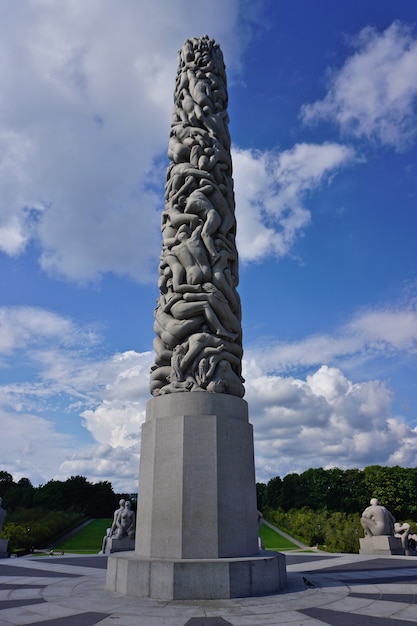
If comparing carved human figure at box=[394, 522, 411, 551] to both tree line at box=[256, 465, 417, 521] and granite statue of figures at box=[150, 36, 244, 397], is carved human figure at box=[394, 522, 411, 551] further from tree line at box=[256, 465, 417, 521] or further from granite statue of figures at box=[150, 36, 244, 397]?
tree line at box=[256, 465, 417, 521]

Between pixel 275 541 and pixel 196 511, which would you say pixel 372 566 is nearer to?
pixel 196 511

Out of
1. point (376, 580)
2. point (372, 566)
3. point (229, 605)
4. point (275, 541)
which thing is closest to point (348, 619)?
point (229, 605)

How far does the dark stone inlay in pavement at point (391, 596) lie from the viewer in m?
8.18

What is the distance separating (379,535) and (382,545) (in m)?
0.45

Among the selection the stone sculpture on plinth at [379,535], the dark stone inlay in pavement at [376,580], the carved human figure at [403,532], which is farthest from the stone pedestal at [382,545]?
the dark stone inlay in pavement at [376,580]

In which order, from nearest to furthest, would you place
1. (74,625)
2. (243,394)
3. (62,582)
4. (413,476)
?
(74,625) → (62,582) → (243,394) → (413,476)

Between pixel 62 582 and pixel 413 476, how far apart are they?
7734cm

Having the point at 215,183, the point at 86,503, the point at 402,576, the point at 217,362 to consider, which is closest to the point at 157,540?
the point at 217,362

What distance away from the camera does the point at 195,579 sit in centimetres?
841

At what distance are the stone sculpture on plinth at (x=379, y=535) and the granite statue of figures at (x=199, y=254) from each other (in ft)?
35.4

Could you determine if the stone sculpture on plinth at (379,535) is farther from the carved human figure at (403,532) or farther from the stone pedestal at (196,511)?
the stone pedestal at (196,511)

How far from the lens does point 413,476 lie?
74.8 m

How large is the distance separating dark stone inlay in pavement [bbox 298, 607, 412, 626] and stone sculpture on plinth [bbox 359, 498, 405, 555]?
40.4 feet

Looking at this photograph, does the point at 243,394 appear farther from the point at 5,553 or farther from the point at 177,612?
the point at 5,553
